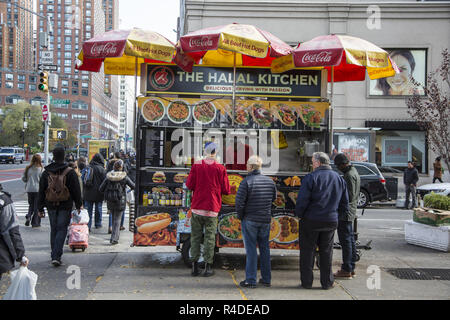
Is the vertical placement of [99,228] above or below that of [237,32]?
below

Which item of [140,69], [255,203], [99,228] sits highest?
[140,69]

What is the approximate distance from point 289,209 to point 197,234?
1768 mm

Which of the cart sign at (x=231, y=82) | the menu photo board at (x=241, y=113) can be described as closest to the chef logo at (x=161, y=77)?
the cart sign at (x=231, y=82)

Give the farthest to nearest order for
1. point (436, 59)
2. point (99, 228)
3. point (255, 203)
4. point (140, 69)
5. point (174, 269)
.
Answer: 1. point (436, 59)
2. point (99, 228)
3. point (140, 69)
4. point (174, 269)
5. point (255, 203)

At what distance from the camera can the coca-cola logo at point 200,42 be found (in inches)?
253

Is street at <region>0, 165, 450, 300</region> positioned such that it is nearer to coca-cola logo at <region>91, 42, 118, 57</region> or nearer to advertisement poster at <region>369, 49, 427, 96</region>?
coca-cola logo at <region>91, 42, 118, 57</region>

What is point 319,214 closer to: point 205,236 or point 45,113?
point 205,236

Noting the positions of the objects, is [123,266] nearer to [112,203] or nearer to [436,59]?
[112,203]

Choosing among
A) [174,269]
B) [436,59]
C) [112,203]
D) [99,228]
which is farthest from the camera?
[436,59]

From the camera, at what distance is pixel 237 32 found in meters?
6.58

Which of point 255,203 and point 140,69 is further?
point 140,69

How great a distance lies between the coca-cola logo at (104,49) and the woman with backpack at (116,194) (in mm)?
3038

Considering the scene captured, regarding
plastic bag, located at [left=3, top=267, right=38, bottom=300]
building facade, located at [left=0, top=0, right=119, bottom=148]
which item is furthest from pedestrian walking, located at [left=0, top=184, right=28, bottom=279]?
building facade, located at [left=0, top=0, right=119, bottom=148]
